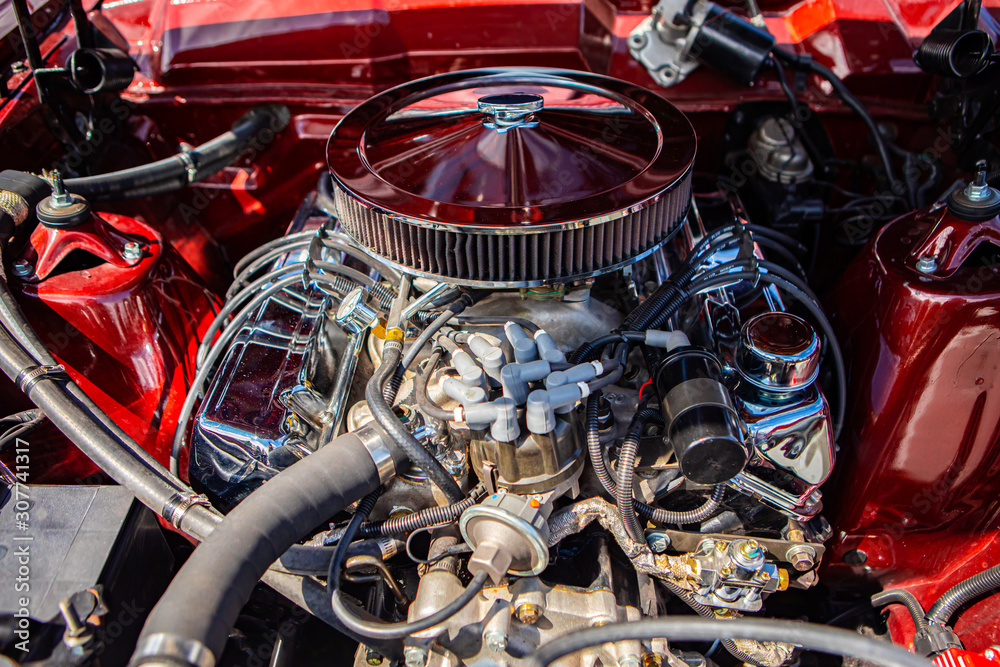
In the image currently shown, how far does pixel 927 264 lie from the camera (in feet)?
4.26

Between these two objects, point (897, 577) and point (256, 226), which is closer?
point (897, 577)

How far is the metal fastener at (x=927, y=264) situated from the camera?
4.24 feet

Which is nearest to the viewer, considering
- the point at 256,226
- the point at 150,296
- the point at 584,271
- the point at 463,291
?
the point at 584,271

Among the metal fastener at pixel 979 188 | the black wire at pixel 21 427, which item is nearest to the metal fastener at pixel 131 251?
the black wire at pixel 21 427

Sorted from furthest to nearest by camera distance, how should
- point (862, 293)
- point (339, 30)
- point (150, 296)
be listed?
point (339, 30), point (150, 296), point (862, 293)

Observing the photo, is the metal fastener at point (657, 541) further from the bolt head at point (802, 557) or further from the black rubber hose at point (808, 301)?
the black rubber hose at point (808, 301)

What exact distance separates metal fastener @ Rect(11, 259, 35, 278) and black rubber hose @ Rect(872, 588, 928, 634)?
1925 millimetres

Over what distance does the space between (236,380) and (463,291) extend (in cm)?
49

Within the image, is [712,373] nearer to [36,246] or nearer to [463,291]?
[463,291]

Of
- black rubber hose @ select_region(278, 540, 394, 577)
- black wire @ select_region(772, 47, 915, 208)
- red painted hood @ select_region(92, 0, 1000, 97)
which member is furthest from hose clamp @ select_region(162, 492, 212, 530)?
black wire @ select_region(772, 47, 915, 208)

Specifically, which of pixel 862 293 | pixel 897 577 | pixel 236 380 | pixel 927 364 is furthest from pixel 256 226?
pixel 897 577

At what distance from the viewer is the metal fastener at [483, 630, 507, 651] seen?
110 cm

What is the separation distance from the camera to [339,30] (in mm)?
1814

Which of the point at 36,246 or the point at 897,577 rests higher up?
the point at 36,246
